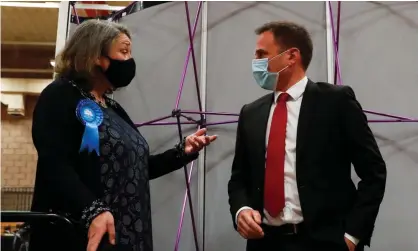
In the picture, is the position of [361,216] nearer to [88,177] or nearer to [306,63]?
[306,63]

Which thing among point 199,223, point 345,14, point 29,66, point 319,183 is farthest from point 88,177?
point 29,66

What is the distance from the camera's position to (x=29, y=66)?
22.7 ft

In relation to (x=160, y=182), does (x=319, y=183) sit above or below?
above

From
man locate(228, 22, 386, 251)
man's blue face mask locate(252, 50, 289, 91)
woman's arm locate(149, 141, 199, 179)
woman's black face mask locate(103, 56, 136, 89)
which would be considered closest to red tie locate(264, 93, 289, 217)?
man locate(228, 22, 386, 251)

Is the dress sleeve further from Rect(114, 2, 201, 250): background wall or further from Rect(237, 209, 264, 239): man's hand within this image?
Rect(114, 2, 201, 250): background wall

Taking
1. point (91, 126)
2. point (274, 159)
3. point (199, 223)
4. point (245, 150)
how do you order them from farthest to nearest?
1. point (199, 223)
2. point (245, 150)
3. point (274, 159)
4. point (91, 126)

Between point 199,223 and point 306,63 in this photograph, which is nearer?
point 306,63

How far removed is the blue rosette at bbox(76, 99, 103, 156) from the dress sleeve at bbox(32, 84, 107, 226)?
0.02 metres

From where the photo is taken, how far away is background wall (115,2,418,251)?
1.94 meters

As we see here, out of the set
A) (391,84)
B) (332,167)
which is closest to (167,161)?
(332,167)

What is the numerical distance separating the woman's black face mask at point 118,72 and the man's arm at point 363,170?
557 millimetres

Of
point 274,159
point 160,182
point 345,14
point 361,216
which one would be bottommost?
point 160,182

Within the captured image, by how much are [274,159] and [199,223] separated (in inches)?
32.6

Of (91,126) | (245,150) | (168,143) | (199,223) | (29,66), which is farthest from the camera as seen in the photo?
(29,66)
